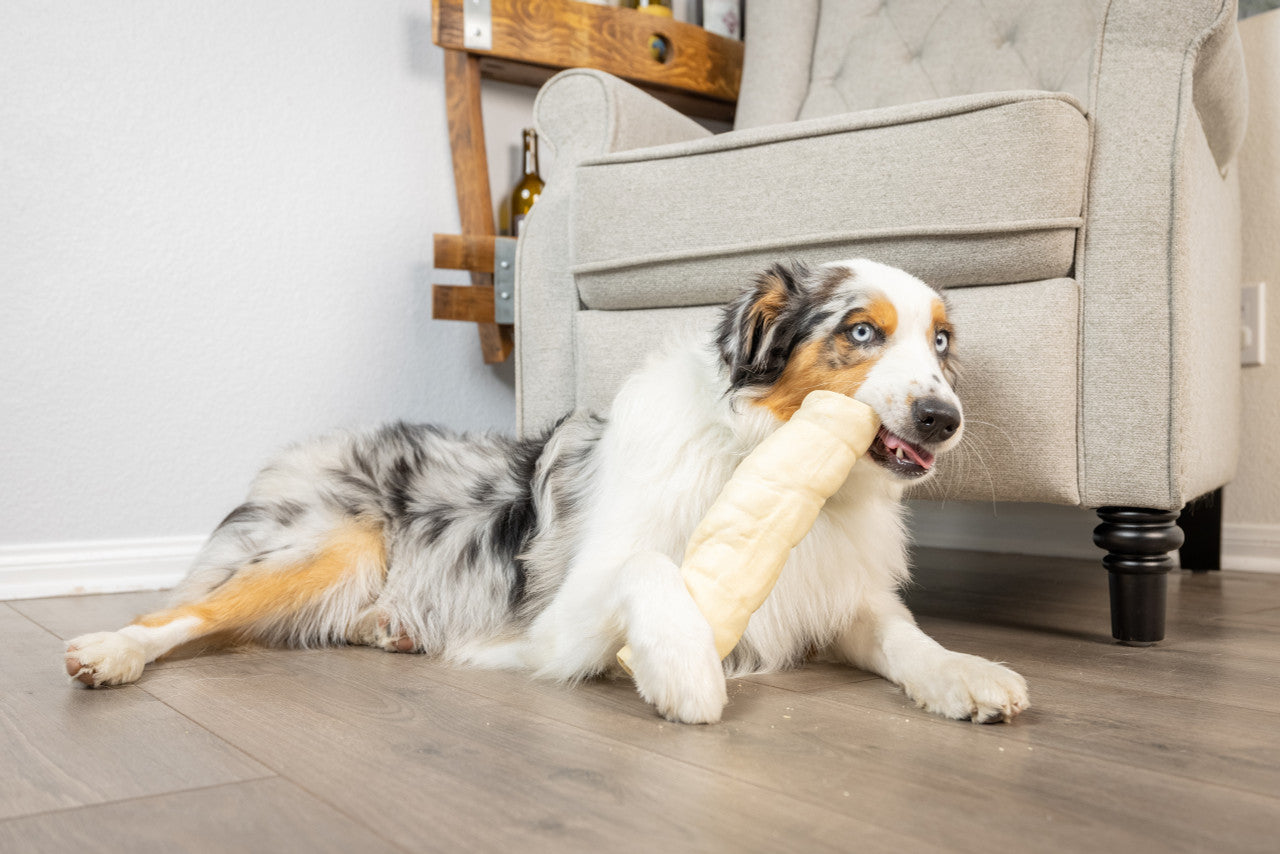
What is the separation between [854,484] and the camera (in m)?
1.71

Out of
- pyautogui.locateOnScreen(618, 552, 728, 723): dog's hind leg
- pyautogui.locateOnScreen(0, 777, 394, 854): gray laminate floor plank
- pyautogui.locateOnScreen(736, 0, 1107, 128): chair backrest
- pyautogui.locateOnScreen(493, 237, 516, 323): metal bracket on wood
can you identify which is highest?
pyautogui.locateOnScreen(736, 0, 1107, 128): chair backrest

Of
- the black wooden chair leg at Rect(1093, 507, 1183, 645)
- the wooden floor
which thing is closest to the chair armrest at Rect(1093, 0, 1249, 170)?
the black wooden chair leg at Rect(1093, 507, 1183, 645)

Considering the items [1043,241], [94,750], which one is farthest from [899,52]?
[94,750]

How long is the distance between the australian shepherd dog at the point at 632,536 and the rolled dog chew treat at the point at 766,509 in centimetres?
5

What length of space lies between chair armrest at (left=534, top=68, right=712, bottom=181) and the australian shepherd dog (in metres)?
0.89

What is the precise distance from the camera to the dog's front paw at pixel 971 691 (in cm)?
134

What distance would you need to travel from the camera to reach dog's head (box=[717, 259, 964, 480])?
152 cm

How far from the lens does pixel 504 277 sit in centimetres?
308

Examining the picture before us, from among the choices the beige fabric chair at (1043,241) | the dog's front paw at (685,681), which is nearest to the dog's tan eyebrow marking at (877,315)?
the beige fabric chair at (1043,241)

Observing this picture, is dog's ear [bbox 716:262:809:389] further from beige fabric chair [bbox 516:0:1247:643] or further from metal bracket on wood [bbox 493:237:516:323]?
metal bracket on wood [bbox 493:237:516:323]

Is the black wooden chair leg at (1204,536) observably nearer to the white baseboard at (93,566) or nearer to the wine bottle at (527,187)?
the wine bottle at (527,187)

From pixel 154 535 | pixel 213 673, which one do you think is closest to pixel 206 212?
pixel 154 535

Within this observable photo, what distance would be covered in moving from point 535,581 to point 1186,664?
1.15 m

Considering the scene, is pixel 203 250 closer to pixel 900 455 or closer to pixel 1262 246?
pixel 900 455
